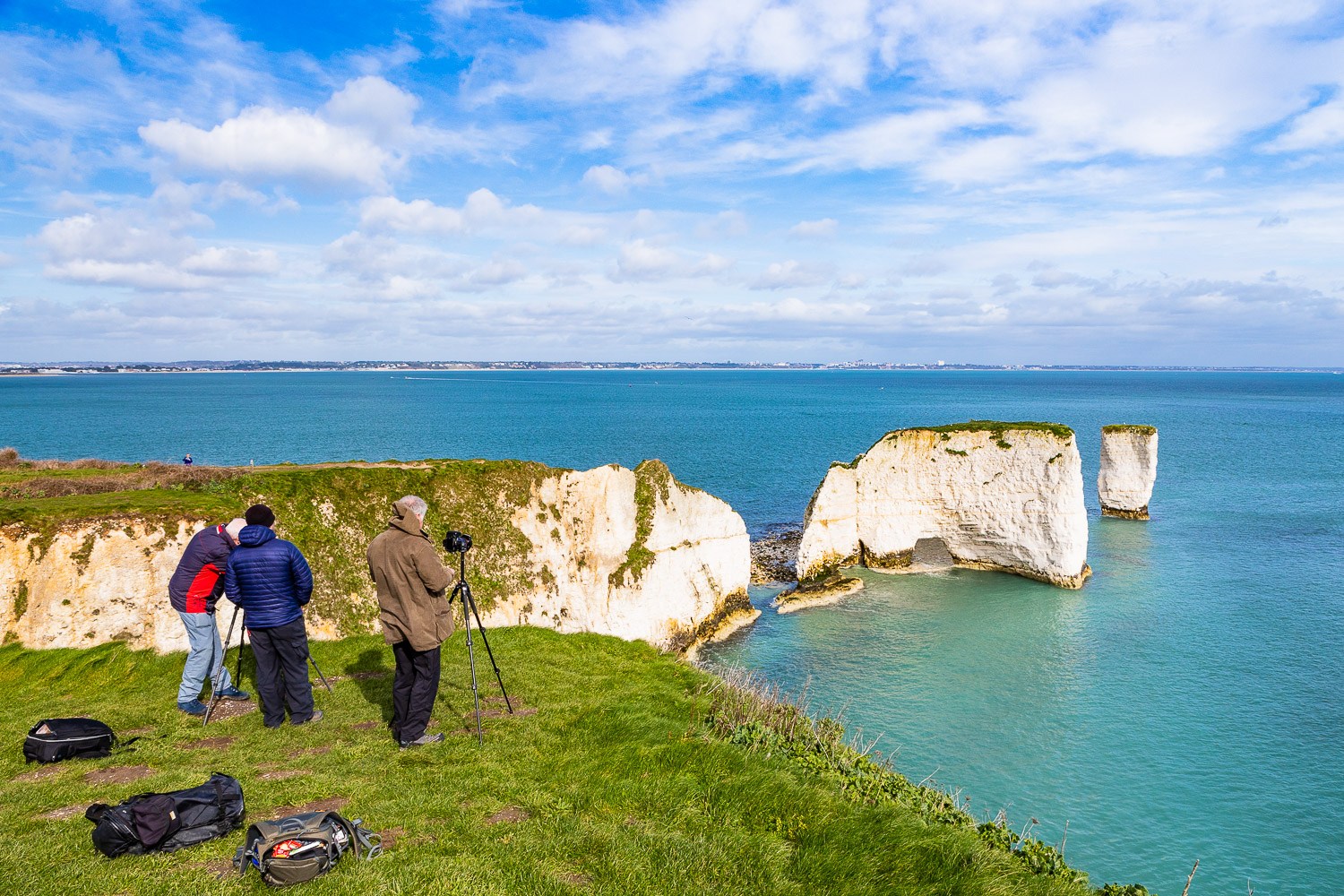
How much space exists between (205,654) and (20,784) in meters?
2.58

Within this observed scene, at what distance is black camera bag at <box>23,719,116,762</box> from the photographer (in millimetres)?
8094

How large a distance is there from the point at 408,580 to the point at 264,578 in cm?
243

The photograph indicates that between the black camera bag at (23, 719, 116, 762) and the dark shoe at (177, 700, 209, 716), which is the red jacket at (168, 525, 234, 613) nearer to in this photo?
the dark shoe at (177, 700, 209, 716)

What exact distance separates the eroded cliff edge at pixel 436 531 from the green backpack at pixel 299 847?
9074 millimetres

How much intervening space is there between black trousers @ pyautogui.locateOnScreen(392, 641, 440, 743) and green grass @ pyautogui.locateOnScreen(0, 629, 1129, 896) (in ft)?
1.01

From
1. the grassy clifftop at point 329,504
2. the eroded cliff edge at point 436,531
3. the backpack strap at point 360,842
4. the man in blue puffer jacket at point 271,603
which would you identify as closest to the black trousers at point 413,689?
the man in blue puffer jacket at point 271,603

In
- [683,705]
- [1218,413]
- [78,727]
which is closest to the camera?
[78,727]

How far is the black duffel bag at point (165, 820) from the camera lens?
607cm

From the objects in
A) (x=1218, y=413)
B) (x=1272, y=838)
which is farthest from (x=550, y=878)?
(x=1218, y=413)

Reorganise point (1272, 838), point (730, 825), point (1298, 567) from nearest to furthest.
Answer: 1. point (730, 825)
2. point (1272, 838)
3. point (1298, 567)

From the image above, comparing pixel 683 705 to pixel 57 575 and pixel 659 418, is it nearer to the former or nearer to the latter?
A: pixel 57 575

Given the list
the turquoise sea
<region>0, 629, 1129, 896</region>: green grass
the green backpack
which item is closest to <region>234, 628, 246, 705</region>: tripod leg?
<region>0, 629, 1129, 896</region>: green grass

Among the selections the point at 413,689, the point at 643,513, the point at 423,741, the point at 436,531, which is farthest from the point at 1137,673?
the point at 413,689

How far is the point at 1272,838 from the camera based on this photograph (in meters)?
14.0
